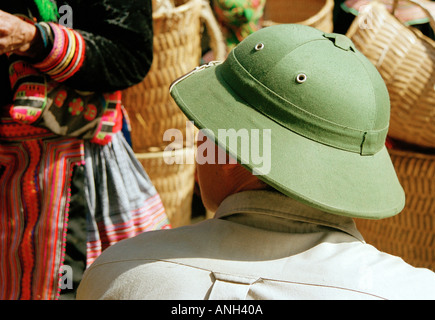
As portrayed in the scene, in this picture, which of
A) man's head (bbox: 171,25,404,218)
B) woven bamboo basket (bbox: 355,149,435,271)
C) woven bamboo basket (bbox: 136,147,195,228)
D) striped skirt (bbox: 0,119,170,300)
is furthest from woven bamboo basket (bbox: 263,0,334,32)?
man's head (bbox: 171,25,404,218)

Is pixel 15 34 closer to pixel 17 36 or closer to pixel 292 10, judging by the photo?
pixel 17 36

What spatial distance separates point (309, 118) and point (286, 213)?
194 millimetres

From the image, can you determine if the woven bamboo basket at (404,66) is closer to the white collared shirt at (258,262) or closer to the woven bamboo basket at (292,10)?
the white collared shirt at (258,262)

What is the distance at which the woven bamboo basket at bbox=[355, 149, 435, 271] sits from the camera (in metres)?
2.23

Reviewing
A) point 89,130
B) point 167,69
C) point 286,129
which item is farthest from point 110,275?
point 167,69

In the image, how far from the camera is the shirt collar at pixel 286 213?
3.51 ft

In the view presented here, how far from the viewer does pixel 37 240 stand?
182 cm

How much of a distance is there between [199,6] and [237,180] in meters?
1.59

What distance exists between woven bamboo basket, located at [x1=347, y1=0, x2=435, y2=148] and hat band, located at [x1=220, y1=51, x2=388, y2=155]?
1.05m

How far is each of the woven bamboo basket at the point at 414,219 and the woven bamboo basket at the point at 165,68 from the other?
1023 millimetres

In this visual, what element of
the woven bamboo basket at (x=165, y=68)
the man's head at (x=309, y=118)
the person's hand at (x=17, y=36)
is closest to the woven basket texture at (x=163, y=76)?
the woven bamboo basket at (x=165, y=68)

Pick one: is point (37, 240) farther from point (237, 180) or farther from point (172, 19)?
point (172, 19)

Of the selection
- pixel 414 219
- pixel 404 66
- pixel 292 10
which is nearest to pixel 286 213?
pixel 404 66

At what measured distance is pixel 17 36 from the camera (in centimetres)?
153
